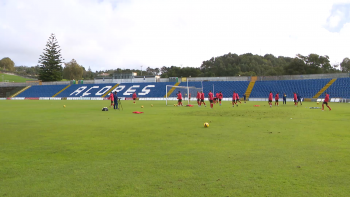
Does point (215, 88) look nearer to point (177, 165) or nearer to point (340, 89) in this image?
Answer: point (340, 89)

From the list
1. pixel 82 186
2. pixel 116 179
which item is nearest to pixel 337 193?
pixel 116 179

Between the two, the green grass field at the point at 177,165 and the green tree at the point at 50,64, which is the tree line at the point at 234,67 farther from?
the green grass field at the point at 177,165

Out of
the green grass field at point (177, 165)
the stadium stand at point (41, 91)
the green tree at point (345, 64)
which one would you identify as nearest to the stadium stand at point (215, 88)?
the stadium stand at point (41, 91)

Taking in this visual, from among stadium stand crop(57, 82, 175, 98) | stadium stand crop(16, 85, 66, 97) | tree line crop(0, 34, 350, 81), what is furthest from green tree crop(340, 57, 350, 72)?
stadium stand crop(16, 85, 66, 97)

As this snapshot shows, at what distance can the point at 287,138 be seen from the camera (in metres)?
8.98

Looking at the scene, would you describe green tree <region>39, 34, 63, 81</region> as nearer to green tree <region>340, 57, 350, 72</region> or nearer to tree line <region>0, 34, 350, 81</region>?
tree line <region>0, 34, 350, 81</region>

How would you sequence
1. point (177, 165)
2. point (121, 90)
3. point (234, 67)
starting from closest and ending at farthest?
point (177, 165), point (121, 90), point (234, 67)

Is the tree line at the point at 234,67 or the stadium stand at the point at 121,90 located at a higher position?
the tree line at the point at 234,67

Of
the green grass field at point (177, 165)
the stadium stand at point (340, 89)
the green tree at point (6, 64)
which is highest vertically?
the green tree at point (6, 64)

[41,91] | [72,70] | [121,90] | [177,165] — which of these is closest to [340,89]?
[121,90]

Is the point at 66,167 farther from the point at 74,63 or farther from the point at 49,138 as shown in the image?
the point at 74,63

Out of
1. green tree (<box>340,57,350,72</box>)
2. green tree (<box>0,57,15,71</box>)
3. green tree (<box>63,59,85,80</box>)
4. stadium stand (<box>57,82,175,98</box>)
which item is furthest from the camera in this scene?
green tree (<box>0,57,15,71</box>)

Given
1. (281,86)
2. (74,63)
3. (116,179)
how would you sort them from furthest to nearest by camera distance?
1. (74,63)
2. (281,86)
3. (116,179)

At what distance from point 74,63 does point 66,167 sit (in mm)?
107769
